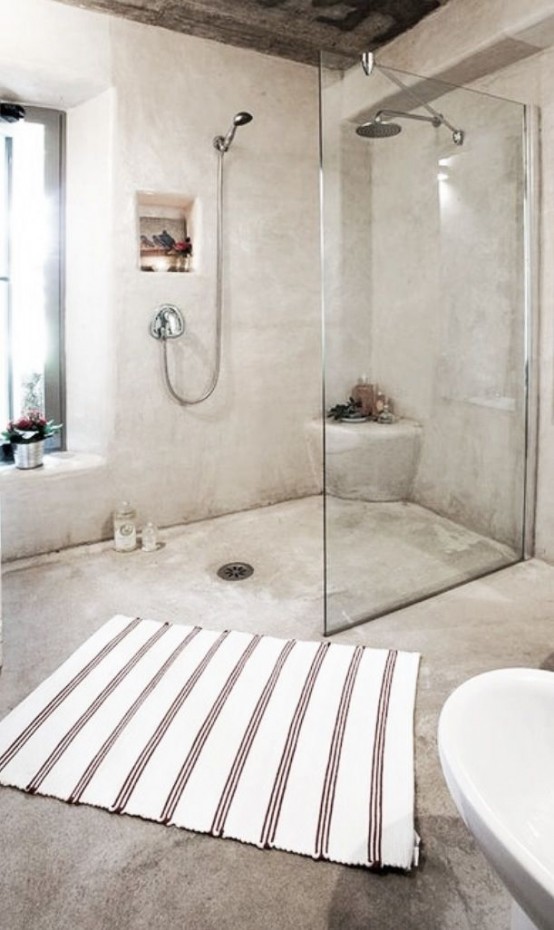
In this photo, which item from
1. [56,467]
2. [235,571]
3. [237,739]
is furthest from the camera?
[56,467]

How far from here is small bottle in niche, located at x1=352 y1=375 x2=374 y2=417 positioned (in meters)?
2.96

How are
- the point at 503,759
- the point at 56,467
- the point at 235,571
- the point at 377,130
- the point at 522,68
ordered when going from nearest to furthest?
1. the point at 503,759
2. the point at 522,68
3. the point at 235,571
4. the point at 56,467
5. the point at 377,130

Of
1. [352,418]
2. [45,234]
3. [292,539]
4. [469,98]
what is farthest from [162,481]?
[469,98]

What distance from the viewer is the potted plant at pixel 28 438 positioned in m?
2.68

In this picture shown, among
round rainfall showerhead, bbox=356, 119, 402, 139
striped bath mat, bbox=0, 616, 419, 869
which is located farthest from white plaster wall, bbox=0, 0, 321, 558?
striped bath mat, bbox=0, 616, 419, 869

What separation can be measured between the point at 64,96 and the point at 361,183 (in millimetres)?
1527

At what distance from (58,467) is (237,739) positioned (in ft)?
5.71

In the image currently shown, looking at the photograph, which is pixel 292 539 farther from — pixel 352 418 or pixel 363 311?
pixel 363 311

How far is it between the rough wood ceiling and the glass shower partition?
1.18 feet

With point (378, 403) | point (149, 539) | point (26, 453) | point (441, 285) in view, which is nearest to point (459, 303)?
point (441, 285)

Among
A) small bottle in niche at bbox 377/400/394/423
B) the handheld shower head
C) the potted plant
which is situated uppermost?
the handheld shower head

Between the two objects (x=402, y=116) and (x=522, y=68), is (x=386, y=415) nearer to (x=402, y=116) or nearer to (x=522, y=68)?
(x=402, y=116)

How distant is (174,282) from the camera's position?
2.91 metres

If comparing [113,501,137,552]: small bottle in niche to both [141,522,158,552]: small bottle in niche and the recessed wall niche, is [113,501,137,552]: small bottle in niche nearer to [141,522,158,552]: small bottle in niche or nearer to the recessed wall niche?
[141,522,158,552]: small bottle in niche
